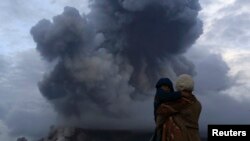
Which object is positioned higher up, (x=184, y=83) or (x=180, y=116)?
(x=184, y=83)

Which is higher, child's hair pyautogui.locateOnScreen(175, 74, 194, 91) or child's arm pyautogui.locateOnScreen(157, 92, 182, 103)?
child's hair pyautogui.locateOnScreen(175, 74, 194, 91)

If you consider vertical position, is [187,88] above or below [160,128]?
above

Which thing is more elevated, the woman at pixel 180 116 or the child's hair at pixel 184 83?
the child's hair at pixel 184 83

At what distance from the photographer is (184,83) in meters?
3.50

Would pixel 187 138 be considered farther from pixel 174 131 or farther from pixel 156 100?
pixel 156 100

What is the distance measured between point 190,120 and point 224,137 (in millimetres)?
908

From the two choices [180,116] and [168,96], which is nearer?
[168,96]

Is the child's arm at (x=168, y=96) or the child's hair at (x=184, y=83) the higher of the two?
the child's hair at (x=184, y=83)

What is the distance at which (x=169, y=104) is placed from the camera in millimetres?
3549

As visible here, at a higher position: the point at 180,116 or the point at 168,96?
the point at 168,96

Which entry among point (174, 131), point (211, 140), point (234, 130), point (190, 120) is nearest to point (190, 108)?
Result: point (190, 120)

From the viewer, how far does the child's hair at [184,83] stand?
3.49 metres

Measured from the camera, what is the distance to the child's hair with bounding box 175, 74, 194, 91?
11.5 feet

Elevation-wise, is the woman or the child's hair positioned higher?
the child's hair
